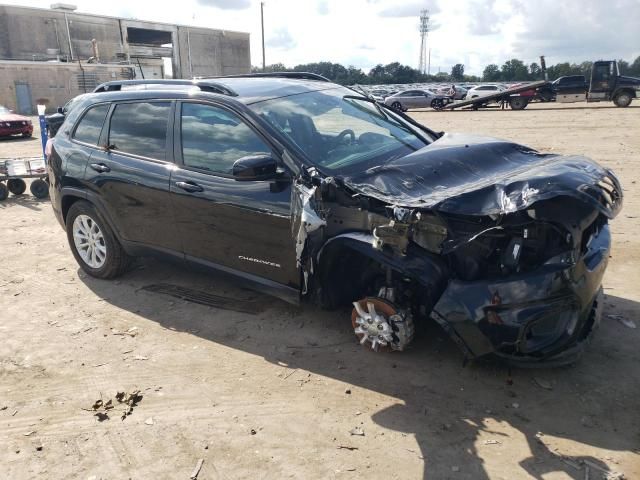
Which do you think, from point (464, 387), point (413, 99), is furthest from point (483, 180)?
point (413, 99)

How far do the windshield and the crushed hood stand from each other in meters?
0.24

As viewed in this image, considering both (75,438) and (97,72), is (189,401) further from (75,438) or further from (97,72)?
(97,72)

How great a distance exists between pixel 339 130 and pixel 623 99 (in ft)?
86.7

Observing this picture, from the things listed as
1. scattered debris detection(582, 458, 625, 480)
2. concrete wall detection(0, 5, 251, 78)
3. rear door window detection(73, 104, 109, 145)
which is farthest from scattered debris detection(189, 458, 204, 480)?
concrete wall detection(0, 5, 251, 78)

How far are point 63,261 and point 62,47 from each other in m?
59.5

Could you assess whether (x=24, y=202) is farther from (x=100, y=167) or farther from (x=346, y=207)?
(x=346, y=207)

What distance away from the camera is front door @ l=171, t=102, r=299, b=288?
156 inches

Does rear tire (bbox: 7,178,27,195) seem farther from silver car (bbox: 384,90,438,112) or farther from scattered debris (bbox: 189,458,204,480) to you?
silver car (bbox: 384,90,438,112)

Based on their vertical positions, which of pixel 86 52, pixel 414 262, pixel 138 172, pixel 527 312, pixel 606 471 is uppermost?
pixel 86 52

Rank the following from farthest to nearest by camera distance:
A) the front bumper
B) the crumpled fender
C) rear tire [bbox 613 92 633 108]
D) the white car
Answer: the white car < rear tire [bbox 613 92 633 108] < the crumpled fender < the front bumper

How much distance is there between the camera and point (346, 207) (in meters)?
3.58

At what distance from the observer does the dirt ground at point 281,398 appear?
2885mm

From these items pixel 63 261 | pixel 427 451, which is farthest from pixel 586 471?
pixel 63 261

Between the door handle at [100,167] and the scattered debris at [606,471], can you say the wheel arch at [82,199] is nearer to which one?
the door handle at [100,167]
